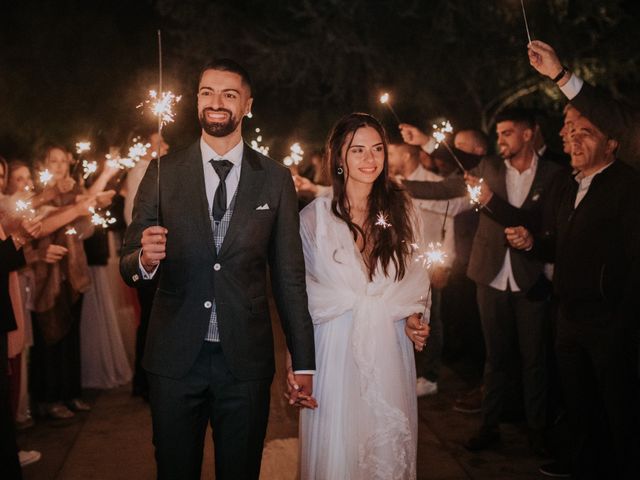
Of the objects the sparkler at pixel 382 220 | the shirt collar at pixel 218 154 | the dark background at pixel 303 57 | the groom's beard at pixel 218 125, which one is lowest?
the sparkler at pixel 382 220

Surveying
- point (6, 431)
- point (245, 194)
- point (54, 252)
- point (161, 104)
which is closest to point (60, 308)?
point (54, 252)

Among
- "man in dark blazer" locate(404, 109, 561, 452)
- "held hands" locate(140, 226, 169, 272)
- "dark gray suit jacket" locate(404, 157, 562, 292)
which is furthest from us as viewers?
"man in dark blazer" locate(404, 109, 561, 452)

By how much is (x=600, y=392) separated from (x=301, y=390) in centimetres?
217

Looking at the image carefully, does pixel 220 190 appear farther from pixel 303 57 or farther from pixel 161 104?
pixel 303 57

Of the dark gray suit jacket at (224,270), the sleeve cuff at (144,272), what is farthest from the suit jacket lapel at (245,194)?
the sleeve cuff at (144,272)

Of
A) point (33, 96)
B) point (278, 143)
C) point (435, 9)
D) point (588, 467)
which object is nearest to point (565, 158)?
point (588, 467)

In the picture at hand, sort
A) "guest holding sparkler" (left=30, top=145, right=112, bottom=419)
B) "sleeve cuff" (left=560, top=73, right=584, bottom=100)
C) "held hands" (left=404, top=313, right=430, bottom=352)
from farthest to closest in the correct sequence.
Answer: "guest holding sparkler" (left=30, top=145, right=112, bottom=419)
"sleeve cuff" (left=560, top=73, right=584, bottom=100)
"held hands" (left=404, top=313, right=430, bottom=352)

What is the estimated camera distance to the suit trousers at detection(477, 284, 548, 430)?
19.9ft

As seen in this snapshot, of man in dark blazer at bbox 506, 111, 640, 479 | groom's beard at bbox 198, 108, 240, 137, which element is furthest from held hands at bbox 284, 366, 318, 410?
man in dark blazer at bbox 506, 111, 640, 479

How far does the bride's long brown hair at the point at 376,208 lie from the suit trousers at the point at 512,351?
1.91 meters

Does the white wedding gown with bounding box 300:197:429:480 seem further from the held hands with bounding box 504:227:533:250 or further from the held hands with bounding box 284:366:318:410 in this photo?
the held hands with bounding box 504:227:533:250

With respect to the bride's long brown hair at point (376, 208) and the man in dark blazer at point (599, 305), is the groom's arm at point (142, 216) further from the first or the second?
the man in dark blazer at point (599, 305)

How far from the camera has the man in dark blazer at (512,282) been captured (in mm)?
6031

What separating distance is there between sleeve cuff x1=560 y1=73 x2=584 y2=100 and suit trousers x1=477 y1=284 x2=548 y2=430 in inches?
75.4
